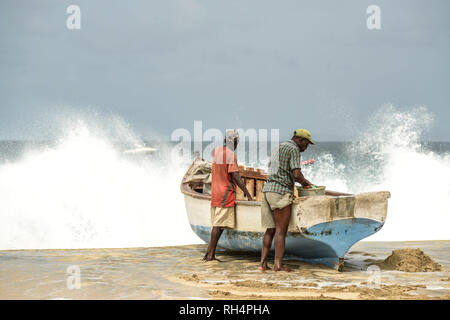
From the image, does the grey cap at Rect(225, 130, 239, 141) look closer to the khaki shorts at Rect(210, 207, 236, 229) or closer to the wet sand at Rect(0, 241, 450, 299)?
the khaki shorts at Rect(210, 207, 236, 229)

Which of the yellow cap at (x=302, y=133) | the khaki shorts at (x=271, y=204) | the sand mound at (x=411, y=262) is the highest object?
the yellow cap at (x=302, y=133)

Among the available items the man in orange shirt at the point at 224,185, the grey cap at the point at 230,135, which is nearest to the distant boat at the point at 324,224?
the man in orange shirt at the point at 224,185

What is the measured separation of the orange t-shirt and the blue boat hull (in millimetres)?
541

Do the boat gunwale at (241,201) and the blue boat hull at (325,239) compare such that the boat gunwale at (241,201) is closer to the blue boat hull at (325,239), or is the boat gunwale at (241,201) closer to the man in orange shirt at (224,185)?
the man in orange shirt at (224,185)

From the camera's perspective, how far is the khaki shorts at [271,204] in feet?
22.3

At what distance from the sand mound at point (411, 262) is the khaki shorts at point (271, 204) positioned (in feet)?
5.84

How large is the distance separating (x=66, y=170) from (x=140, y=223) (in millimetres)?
6033

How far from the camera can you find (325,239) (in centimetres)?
703

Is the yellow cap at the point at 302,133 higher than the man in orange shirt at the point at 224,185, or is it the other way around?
the yellow cap at the point at 302,133

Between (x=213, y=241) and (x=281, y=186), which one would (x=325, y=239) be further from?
(x=213, y=241)

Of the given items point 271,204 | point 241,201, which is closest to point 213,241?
point 241,201

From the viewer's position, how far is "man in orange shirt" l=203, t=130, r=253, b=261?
7.46 m

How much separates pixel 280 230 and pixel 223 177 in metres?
→ 1.12
